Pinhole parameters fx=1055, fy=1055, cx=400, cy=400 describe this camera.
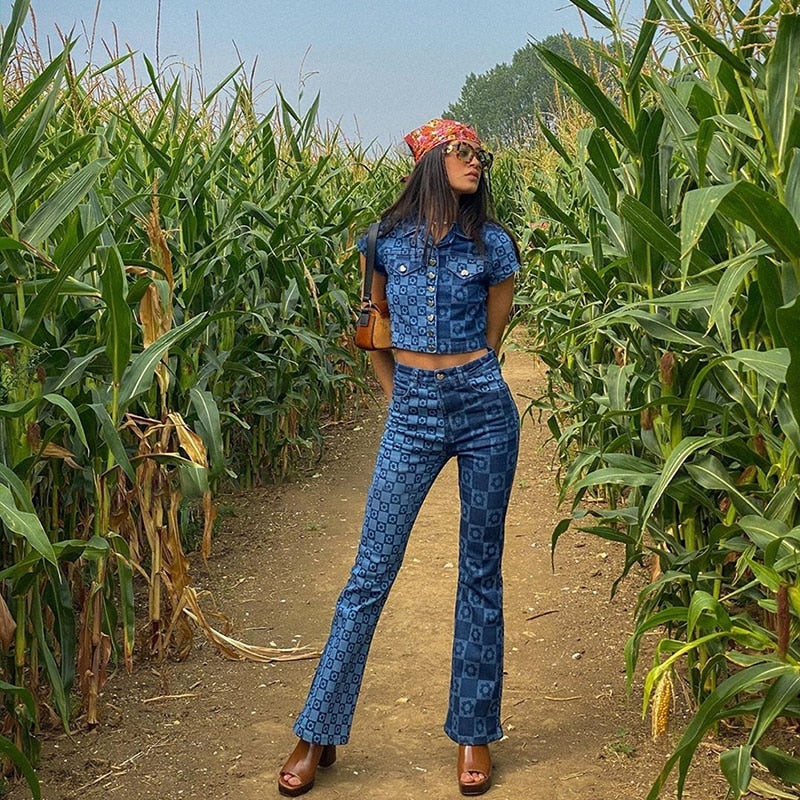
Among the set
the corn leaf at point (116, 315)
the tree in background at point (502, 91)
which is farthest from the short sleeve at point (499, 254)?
the tree in background at point (502, 91)

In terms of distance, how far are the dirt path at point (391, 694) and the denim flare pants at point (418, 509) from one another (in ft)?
0.99

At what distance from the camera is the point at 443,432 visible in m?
2.80

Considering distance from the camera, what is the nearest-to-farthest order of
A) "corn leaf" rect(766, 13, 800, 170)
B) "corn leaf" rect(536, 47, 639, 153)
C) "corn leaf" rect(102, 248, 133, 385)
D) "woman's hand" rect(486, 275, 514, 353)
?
"corn leaf" rect(766, 13, 800, 170), "corn leaf" rect(536, 47, 639, 153), "corn leaf" rect(102, 248, 133, 385), "woman's hand" rect(486, 275, 514, 353)

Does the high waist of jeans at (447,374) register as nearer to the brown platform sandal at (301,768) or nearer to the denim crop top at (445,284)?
the denim crop top at (445,284)

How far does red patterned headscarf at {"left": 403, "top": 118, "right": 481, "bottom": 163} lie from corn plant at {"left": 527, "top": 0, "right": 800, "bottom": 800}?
0.33 meters

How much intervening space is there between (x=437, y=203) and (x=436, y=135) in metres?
0.19

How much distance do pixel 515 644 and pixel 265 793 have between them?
1.29 m

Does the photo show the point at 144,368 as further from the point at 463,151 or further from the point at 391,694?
the point at 391,694

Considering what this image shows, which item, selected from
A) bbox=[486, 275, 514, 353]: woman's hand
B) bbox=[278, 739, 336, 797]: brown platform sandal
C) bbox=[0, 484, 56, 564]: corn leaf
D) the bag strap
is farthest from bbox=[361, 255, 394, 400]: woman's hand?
bbox=[0, 484, 56, 564]: corn leaf

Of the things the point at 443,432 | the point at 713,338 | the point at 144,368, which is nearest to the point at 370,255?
the point at 443,432

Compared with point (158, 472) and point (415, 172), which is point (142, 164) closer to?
point (158, 472)

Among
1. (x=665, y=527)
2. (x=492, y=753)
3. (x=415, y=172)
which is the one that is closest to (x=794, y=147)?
(x=415, y=172)

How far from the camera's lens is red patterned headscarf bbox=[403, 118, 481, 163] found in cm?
280

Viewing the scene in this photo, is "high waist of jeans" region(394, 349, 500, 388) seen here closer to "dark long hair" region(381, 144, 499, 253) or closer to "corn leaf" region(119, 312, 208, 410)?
Result: "dark long hair" region(381, 144, 499, 253)
